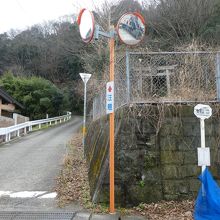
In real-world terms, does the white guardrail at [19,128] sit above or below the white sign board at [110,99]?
below

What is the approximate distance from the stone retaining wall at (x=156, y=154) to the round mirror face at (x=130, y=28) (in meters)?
1.34

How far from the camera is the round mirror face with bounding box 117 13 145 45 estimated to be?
5.53m

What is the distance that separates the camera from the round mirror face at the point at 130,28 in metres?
5.53

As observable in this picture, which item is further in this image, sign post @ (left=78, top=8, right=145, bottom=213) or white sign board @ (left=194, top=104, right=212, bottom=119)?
sign post @ (left=78, top=8, right=145, bottom=213)

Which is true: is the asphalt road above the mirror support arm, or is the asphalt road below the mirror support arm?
below

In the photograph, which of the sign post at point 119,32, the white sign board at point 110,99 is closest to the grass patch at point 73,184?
the sign post at point 119,32

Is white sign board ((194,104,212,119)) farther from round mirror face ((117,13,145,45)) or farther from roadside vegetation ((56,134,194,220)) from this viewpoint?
roadside vegetation ((56,134,194,220))

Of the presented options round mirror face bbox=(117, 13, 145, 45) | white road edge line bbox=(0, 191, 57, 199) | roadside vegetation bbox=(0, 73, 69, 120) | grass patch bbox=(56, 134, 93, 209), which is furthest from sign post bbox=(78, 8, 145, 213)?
roadside vegetation bbox=(0, 73, 69, 120)

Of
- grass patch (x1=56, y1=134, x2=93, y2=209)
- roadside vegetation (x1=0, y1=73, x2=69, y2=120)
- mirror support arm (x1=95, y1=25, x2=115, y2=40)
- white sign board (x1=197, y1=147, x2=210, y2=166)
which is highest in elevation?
roadside vegetation (x1=0, y1=73, x2=69, y2=120)

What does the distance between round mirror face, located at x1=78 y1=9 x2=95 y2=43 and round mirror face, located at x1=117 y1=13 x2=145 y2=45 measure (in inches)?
20.3

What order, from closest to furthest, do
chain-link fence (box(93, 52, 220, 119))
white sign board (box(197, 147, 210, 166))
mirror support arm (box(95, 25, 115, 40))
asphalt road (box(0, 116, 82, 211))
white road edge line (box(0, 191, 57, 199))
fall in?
white sign board (box(197, 147, 210, 166)) < mirror support arm (box(95, 25, 115, 40)) < asphalt road (box(0, 116, 82, 211)) < chain-link fence (box(93, 52, 220, 119)) < white road edge line (box(0, 191, 57, 199))

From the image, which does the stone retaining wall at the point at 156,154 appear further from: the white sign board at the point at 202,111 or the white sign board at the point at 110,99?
the white sign board at the point at 202,111

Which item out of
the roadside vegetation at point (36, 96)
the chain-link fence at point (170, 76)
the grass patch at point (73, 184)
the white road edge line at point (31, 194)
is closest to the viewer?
the grass patch at point (73, 184)

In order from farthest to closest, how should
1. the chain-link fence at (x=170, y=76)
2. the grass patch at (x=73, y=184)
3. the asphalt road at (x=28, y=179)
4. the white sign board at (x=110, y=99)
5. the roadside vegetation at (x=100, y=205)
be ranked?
1. the chain-link fence at (x=170, y=76)
2. the grass patch at (x=73, y=184)
3. the asphalt road at (x=28, y=179)
4. the white sign board at (x=110, y=99)
5. the roadside vegetation at (x=100, y=205)
